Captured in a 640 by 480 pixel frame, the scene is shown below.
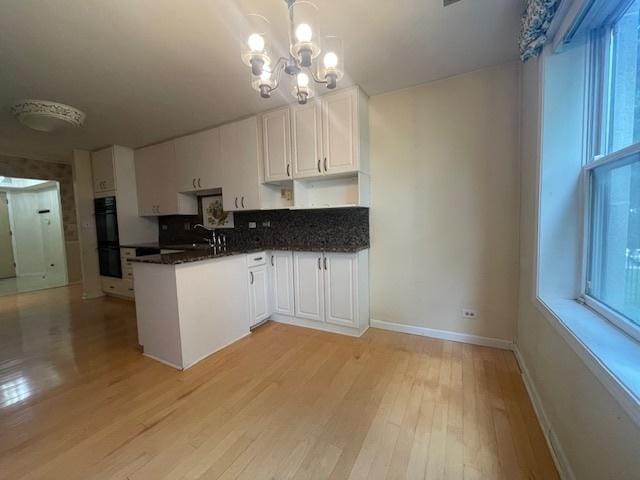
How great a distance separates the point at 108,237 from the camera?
4.29 meters

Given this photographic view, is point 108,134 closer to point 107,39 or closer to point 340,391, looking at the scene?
point 107,39

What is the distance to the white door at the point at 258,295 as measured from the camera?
271 centimetres

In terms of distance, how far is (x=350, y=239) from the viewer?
285cm

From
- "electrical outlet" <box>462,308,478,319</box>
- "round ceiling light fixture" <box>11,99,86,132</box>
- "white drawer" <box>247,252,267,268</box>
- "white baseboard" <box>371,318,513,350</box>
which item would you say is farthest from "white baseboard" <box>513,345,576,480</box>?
"round ceiling light fixture" <box>11,99,86,132</box>

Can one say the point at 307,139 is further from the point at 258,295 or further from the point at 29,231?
the point at 29,231

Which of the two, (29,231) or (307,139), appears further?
(29,231)

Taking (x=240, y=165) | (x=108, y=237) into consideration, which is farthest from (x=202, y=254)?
(x=108, y=237)

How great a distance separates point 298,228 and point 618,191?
8.48 ft

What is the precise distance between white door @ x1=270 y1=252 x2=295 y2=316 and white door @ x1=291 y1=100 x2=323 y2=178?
935 mm

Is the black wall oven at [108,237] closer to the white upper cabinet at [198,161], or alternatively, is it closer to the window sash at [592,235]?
the white upper cabinet at [198,161]

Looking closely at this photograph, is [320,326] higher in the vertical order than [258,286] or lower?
lower

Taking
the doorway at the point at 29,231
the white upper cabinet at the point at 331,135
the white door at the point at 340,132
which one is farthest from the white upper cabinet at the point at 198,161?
the doorway at the point at 29,231

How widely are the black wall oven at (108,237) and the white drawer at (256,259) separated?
2918mm

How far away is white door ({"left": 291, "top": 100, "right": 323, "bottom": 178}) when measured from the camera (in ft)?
8.71
